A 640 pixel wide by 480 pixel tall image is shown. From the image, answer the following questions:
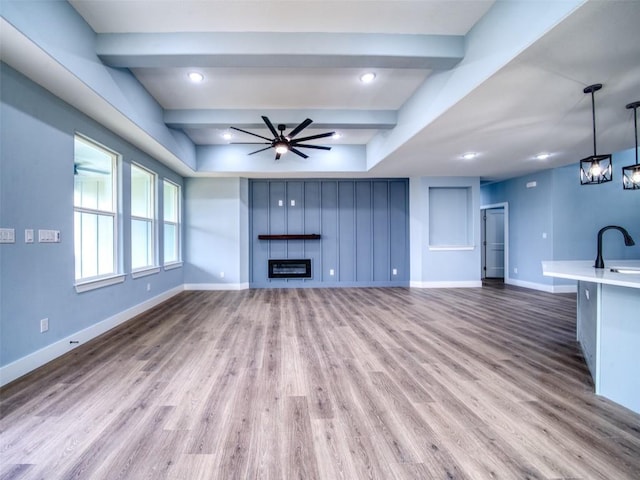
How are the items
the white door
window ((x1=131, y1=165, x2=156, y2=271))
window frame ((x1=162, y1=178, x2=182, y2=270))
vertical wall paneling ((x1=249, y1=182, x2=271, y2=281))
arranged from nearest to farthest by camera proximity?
window ((x1=131, y1=165, x2=156, y2=271)), window frame ((x1=162, y1=178, x2=182, y2=270)), vertical wall paneling ((x1=249, y1=182, x2=271, y2=281)), the white door

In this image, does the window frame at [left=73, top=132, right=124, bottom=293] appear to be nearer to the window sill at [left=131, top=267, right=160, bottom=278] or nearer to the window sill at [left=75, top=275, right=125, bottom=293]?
the window sill at [left=75, top=275, right=125, bottom=293]

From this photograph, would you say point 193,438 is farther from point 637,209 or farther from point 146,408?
point 637,209

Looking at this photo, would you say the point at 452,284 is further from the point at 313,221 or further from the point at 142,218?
the point at 142,218

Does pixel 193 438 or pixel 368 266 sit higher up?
pixel 368 266

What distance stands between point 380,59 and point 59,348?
14.0ft

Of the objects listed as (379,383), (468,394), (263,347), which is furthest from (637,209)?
(263,347)

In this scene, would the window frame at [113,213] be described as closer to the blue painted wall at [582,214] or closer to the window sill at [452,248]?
the window sill at [452,248]

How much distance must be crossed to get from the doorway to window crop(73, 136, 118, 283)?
853cm

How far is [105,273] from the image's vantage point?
3.62 metres

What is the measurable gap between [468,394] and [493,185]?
6905mm

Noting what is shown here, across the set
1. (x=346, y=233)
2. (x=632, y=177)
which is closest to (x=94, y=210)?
(x=346, y=233)

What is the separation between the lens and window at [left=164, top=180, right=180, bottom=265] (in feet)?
18.2

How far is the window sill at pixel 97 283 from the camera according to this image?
3029 millimetres

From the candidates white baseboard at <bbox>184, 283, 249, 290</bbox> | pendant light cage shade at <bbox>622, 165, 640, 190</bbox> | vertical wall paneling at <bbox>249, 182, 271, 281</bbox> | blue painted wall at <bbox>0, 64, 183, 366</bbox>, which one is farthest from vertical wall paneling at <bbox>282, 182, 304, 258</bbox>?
pendant light cage shade at <bbox>622, 165, 640, 190</bbox>
